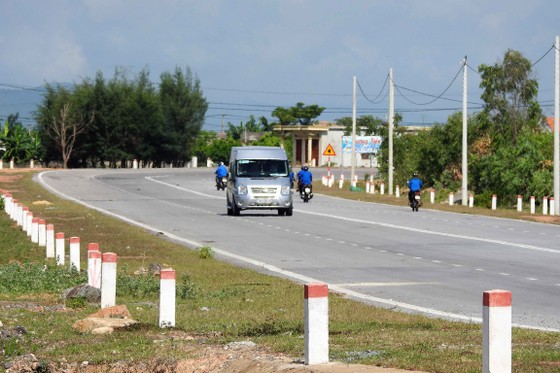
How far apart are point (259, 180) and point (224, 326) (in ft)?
102

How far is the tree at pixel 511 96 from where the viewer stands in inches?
3140

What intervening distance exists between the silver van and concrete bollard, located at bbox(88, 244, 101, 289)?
26523 millimetres

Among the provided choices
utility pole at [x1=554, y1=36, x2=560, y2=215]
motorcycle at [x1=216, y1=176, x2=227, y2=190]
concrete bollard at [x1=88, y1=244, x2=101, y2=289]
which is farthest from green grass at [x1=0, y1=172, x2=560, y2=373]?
motorcycle at [x1=216, y1=176, x2=227, y2=190]

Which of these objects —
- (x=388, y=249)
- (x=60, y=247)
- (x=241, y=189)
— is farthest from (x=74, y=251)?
(x=241, y=189)

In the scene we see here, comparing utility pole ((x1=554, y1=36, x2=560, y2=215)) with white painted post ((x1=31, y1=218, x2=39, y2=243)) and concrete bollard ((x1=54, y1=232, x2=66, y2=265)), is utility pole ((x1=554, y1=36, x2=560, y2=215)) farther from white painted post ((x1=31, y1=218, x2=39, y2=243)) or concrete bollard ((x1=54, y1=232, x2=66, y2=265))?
concrete bollard ((x1=54, y1=232, x2=66, y2=265))

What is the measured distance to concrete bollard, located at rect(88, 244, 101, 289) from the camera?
61.8 feet

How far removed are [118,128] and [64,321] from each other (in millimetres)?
109735

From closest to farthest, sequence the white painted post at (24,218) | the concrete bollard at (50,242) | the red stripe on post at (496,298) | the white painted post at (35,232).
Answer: the red stripe on post at (496,298)
the concrete bollard at (50,242)
the white painted post at (35,232)
the white painted post at (24,218)

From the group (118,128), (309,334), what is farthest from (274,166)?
(118,128)

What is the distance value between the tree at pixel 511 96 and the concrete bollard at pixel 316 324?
231 feet

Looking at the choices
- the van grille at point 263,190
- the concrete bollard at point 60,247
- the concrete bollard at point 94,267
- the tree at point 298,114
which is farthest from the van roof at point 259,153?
the tree at point 298,114

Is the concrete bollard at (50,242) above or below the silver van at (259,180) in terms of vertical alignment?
below

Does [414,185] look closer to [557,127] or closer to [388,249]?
[557,127]

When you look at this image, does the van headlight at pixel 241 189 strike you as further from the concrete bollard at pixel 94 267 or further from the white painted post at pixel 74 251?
the concrete bollard at pixel 94 267
